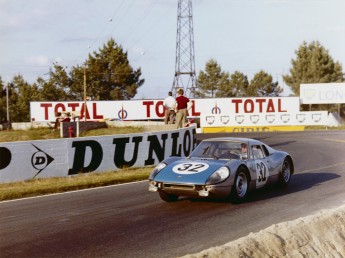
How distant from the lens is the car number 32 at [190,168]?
8461mm

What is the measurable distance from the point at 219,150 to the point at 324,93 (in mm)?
40859

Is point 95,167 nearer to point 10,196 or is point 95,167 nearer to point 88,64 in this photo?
point 10,196

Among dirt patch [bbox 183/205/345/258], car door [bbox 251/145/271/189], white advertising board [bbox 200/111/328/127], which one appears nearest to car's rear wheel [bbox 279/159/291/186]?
car door [bbox 251/145/271/189]

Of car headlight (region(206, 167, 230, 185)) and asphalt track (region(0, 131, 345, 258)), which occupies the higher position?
car headlight (region(206, 167, 230, 185))

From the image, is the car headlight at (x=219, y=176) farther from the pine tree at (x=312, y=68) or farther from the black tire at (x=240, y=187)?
the pine tree at (x=312, y=68)

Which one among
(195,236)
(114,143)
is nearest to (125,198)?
(195,236)

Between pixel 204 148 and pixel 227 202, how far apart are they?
4.13 feet

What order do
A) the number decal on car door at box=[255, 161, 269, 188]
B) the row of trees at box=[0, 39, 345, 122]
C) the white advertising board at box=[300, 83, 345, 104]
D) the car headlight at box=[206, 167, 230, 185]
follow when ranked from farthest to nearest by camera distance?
the row of trees at box=[0, 39, 345, 122], the white advertising board at box=[300, 83, 345, 104], the number decal on car door at box=[255, 161, 269, 188], the car headlight at box=[206, 167, 230, 185]

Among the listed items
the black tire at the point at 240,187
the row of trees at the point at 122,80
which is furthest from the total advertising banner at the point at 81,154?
the row of trees at the point at 122,80

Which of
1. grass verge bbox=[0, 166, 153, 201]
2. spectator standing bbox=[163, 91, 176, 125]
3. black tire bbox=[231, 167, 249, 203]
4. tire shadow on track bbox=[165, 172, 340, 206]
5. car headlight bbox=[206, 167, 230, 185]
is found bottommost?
grass verge bbox=[0, 166, 153, 201]

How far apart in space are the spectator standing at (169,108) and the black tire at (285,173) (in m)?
8.98

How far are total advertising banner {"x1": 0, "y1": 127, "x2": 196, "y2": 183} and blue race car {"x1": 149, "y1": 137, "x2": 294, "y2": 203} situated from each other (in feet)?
14.4

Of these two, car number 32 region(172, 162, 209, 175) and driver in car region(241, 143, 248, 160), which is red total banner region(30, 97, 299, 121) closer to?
driver in car region(241, 143, 248, 160)

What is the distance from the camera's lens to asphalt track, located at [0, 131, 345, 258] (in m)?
6.03
